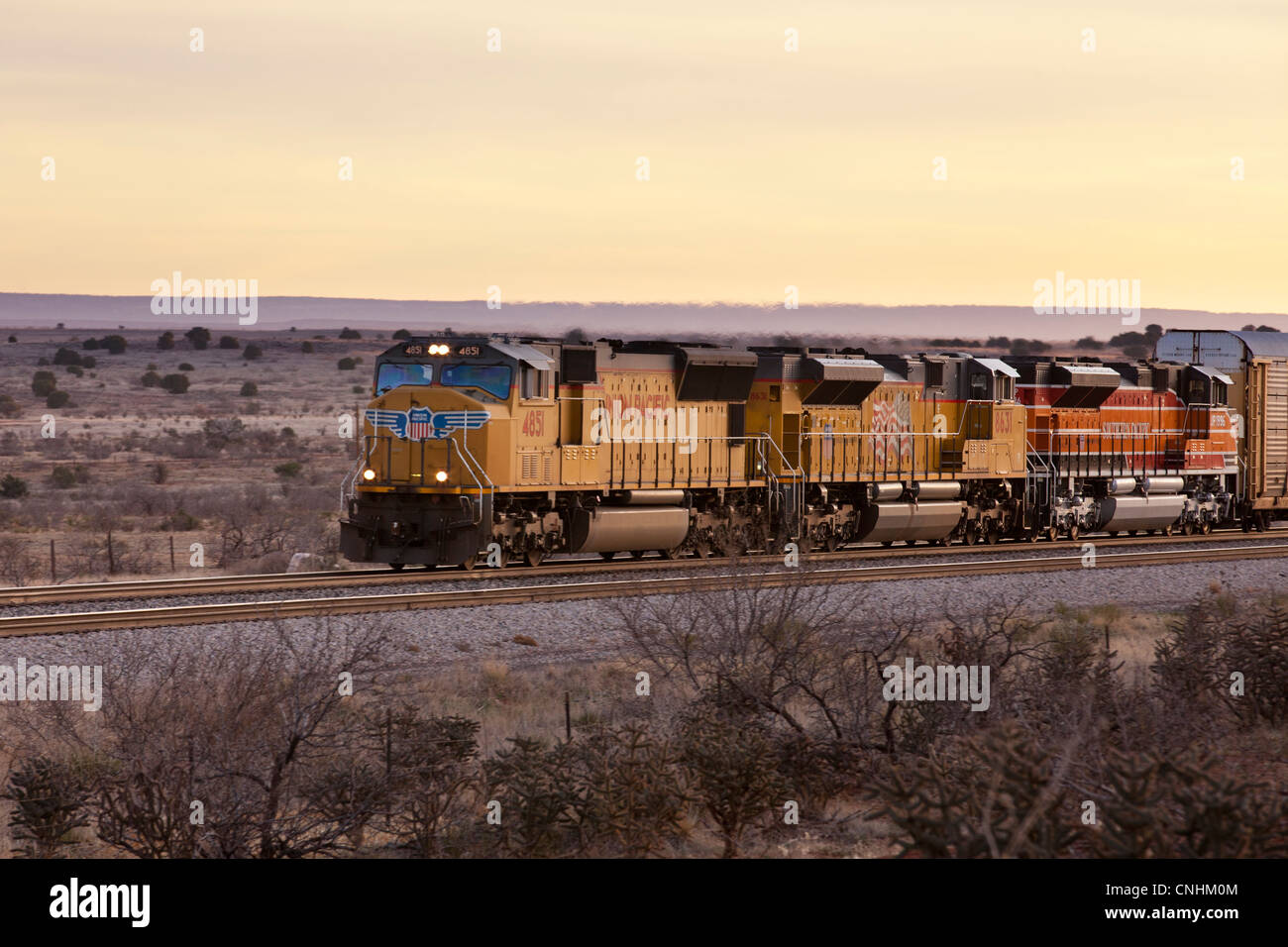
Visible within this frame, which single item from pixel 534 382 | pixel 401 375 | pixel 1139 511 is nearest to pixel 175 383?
pixel 1139 511

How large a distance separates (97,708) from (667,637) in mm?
5748

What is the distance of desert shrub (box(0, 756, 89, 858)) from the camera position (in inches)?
398

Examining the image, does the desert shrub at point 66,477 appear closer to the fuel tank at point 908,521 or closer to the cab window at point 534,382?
the cab window at point 534,382

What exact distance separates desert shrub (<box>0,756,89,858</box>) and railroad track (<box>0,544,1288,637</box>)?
3.53 m

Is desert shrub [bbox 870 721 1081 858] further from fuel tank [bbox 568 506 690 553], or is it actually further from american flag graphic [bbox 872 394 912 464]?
american flag graphic [bbox 872 394 912 464]


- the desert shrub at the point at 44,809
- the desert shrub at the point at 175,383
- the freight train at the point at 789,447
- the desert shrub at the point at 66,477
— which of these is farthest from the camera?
the desert shrub at the point at 175,383

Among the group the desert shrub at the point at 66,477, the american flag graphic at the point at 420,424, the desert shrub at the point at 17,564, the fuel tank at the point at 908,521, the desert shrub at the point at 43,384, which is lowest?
the desert shrub at the point at 17,564

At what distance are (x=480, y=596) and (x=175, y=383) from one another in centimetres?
7085

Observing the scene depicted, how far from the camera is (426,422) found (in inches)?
867

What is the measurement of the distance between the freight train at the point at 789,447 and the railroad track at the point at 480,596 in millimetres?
1329

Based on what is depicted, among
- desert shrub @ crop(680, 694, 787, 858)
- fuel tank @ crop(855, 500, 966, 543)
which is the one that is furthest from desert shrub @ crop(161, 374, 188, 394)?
desert shrub @ crop(680, 694, 787, 858)

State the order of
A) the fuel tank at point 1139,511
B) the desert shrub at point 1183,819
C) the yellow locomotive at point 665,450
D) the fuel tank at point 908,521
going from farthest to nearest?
the fuel tank at point 1139,511 → the fuel tank at point 908,521 → the yellow locomotive at point 665,450 → the desert shrub at point 1183,819

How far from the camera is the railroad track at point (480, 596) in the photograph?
16172 millimetres

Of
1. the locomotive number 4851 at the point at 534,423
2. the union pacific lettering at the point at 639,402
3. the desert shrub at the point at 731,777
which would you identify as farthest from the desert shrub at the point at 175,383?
the desert shrub at the point at 731,777
